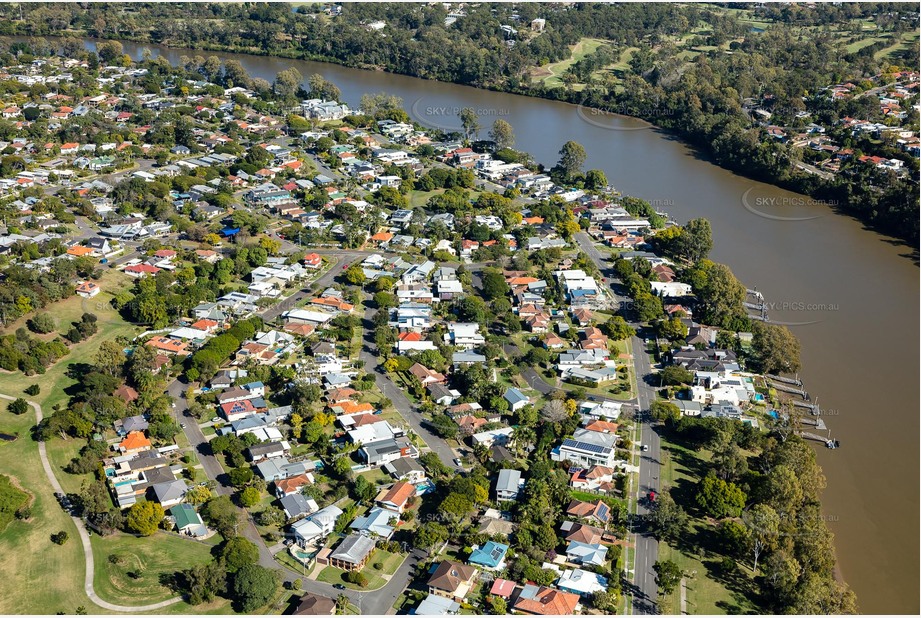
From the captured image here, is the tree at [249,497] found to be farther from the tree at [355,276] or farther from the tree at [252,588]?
the tree at [355,276]

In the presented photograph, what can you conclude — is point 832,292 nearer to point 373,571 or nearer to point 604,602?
→ point 604,602

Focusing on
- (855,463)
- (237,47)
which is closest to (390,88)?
(237,47)

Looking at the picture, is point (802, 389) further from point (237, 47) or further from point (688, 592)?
point (237, 47)

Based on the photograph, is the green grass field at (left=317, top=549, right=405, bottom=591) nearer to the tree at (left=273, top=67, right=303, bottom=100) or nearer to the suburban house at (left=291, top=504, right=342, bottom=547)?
the suburban house at (left=291, top=504, right=342, bottom=547)

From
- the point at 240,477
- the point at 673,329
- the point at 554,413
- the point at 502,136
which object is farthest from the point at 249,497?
the point at 502,136

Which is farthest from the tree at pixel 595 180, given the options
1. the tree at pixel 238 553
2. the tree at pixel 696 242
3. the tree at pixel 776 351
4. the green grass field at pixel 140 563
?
the green grass field at pixel 140 563

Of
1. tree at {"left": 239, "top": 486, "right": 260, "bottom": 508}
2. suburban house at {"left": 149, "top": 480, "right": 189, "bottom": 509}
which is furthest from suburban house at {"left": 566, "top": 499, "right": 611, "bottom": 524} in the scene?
suburban house at {"left": 149, "top": 480, "right": 189, "bottom": 509}
